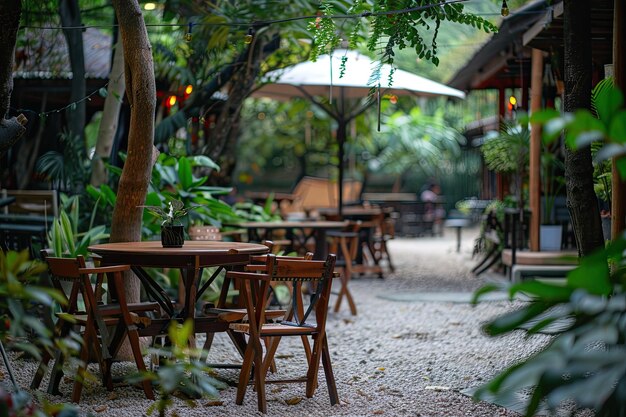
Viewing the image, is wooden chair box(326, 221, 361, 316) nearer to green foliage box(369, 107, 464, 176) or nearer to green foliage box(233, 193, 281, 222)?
green foliage box(233, 193, 281, 222)

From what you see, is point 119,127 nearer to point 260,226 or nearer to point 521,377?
point 260,226

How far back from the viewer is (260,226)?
9117mm

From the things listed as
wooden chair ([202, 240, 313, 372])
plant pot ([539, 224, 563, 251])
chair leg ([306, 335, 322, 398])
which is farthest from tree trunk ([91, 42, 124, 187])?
plant pot ([539, 224, 563, 251])

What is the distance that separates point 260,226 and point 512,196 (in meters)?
4.27

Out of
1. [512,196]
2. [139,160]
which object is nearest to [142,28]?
[139,160]

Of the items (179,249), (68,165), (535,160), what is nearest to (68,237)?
(68,165)

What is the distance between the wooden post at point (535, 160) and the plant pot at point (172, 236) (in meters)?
5.33

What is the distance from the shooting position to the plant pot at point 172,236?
5934 millimetres

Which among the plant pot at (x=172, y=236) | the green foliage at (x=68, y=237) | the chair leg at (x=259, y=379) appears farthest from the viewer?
the green foliage at (x=68, y=237)

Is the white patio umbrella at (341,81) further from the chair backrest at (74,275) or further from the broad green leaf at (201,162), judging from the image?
the chair backrest at (74,275)

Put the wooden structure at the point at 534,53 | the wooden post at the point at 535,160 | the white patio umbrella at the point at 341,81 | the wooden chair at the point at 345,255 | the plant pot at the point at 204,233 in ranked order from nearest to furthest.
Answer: the plant pot at the point at 204,233
the wooden structure at the point at 534,53
the wooden chair at the point at 345,255
the wooden post at the point at 535,160
the white patio umbrella at the point at 341,81

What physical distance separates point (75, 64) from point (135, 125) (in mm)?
3576

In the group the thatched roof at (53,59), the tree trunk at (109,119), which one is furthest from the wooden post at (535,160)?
the thatched roof at (53,59)

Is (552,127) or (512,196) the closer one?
(552,127)
